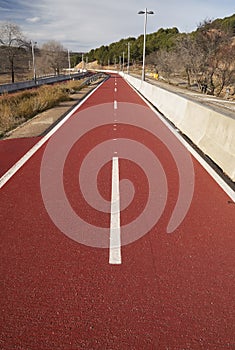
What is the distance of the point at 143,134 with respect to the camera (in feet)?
31.4

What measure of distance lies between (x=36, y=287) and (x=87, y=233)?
110 cm

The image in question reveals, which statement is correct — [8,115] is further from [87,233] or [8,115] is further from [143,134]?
[87,233]

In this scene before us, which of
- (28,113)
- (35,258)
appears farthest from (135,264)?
(28,113)

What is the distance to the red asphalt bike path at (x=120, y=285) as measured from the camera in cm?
237

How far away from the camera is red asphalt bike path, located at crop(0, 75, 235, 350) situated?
93.2 inches

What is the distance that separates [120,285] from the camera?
292cm

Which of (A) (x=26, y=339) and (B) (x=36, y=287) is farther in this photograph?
(B) (x=36, y=287)

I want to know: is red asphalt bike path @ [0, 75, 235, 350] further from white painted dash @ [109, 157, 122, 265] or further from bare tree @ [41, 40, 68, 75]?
bare tree @ [41, 40, 68, 75]

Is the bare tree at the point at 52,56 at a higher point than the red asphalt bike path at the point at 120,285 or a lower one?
higher

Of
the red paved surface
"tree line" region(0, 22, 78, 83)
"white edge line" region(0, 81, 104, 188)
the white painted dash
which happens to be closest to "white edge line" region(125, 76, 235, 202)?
the white painted dash

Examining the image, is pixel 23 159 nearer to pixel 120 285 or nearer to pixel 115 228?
pixel 115 228

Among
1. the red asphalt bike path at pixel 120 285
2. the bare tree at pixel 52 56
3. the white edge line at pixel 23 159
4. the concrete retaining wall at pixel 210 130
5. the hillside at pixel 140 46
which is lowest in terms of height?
the red asphalt bike path at pixel 120 285

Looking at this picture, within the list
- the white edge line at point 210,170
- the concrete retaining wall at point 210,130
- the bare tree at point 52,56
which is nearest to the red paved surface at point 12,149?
the white edge line at point 210,170

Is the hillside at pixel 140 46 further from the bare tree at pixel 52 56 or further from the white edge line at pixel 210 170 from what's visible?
the white edge line at pixel 210 170
